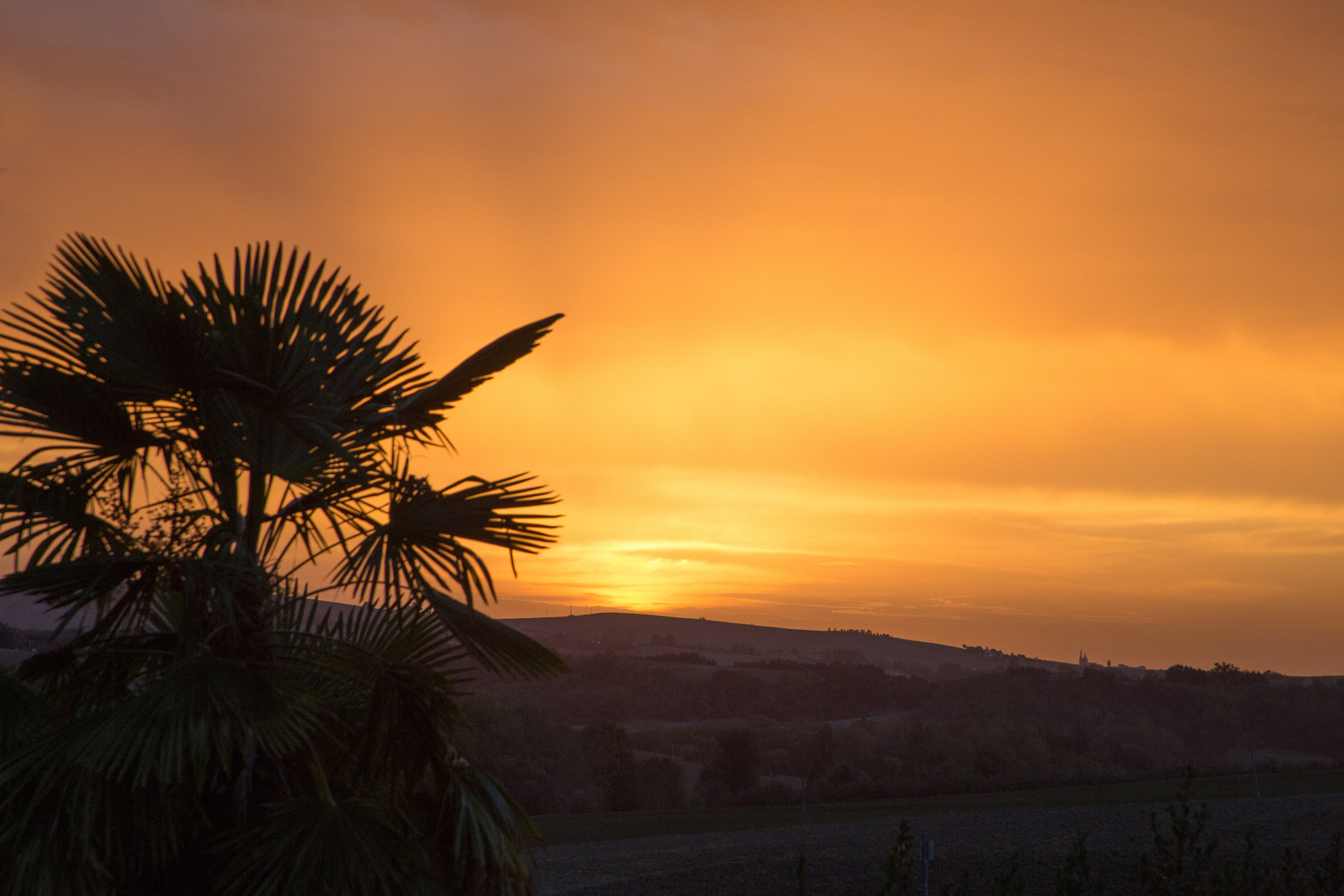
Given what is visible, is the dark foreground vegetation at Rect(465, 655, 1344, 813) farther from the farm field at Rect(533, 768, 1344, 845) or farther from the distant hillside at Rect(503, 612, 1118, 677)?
the distant hillside at Rect(503, 612, 1118, 677)

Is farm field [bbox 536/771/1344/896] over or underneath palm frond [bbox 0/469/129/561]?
underneath

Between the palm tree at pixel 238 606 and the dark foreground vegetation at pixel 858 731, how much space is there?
22.9m

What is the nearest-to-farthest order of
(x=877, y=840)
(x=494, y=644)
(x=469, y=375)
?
(x=494, y=644), (x=469, y=375), (x=877, y=840)

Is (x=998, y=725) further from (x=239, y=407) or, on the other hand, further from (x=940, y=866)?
(x=239, y=407)

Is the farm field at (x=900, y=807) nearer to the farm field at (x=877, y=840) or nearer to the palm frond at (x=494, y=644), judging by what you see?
the farm field at (x=877, y=840)

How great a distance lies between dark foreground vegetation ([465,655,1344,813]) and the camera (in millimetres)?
40156

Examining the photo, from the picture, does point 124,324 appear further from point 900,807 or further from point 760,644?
point 760,644

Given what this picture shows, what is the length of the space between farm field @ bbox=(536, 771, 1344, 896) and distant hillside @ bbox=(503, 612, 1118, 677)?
8201 centimetres

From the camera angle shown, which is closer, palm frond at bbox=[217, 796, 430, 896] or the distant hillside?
palm frond at bbox=[217, 796, 430, 896]

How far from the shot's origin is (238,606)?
553 centimetres

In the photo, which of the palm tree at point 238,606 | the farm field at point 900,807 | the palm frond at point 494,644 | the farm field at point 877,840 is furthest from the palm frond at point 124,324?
the farm field at point 900,807

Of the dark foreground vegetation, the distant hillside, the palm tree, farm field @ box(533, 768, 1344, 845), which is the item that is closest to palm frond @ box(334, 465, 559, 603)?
the palm tree

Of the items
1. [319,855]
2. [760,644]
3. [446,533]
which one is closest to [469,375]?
[446,533]

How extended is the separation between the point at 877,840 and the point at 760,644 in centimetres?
12329
